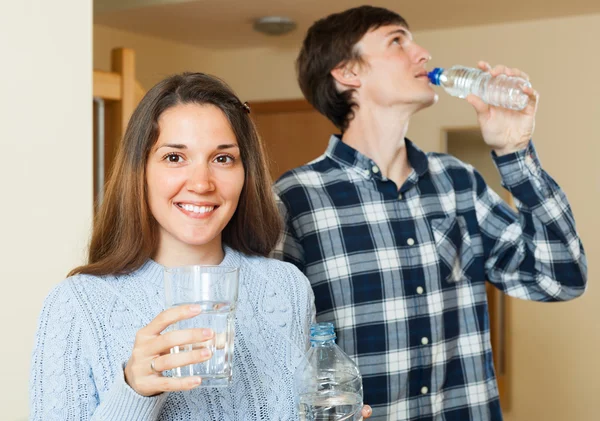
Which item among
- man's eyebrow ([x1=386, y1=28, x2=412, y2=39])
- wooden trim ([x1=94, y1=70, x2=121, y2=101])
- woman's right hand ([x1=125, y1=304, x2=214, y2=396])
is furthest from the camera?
wooden trim ([x1=94, y1=70, x2=121, y2=101])

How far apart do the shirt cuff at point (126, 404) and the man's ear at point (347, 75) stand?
3.91 ft

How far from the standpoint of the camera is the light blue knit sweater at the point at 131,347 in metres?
1.04

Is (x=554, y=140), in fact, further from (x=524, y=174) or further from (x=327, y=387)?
(x=327, y=387)

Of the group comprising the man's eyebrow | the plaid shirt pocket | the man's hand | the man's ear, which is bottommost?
the plaid shirt pocket

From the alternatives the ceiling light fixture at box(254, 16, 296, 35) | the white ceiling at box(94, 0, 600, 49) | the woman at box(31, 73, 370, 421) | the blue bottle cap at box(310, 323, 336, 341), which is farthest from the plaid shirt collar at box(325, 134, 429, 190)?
the ceiling light fixture at box(254, 16, 296, 35)

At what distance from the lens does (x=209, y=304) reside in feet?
3.07

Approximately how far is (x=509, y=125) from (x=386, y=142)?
0.31 metres

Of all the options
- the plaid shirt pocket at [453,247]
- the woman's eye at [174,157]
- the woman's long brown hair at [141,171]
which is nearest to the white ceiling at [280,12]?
the plaid shirt pocket at [453,247]

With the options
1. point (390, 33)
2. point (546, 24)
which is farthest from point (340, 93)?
point (546, 24)

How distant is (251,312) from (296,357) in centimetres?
11

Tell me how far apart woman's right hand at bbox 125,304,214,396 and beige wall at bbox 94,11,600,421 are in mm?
3257

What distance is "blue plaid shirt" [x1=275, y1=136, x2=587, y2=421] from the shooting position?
1.67 m

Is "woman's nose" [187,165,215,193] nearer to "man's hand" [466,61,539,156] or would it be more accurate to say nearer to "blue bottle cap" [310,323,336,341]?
"blue bottle cap" [310,323,336,341]

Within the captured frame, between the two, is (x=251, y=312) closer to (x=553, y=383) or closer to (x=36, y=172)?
(x=36, y=172)
